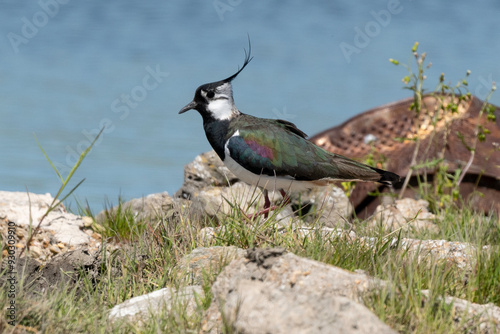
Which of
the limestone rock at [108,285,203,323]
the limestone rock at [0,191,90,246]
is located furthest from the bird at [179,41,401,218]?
the limestone rock at [108,285,203,323]

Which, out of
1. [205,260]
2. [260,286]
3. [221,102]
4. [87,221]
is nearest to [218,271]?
[205,260]

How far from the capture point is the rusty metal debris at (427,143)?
7.80 meters

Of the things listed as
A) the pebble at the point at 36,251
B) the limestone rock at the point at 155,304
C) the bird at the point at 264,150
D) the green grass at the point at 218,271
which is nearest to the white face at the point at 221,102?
the bird at the point at 264,150

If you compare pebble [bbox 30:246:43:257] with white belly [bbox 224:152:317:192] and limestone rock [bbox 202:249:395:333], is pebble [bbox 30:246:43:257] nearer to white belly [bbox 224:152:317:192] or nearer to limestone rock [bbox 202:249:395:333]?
white belly [bbox 224:152:317:192]

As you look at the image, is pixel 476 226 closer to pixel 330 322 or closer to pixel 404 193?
pixel 404 193

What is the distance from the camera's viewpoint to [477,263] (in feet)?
12.9

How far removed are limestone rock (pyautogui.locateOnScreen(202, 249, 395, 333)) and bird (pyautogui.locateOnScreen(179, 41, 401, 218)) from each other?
83.8 inches

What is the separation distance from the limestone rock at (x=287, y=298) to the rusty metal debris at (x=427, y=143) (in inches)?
151

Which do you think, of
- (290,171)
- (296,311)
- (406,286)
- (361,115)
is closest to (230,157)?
(290,171)

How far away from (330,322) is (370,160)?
521 centimetres

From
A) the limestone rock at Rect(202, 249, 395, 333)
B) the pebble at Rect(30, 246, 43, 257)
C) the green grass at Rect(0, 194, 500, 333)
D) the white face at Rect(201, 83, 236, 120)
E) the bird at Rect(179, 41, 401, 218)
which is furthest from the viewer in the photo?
the white face at Rect(201, 83, 236, 120)

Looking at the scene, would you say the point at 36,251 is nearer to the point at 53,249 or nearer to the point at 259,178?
the point at 53,249

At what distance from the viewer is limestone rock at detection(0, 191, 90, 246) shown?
5562 mm

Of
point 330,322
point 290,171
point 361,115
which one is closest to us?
point 330,322
